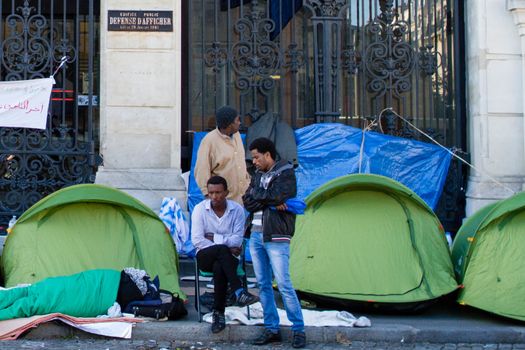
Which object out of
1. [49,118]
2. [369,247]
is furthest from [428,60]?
[49,118]

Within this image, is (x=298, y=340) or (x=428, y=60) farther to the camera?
(x=428, y=60)

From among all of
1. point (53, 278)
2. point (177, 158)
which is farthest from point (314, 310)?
point (177, 158)

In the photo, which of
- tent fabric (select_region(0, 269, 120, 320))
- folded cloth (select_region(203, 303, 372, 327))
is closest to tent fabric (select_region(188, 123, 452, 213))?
folded cloth (select_region(203, 303, 372, 327))

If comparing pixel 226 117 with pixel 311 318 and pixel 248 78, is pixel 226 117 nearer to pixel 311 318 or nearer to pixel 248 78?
pixel 311 318

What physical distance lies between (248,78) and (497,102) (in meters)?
3.38

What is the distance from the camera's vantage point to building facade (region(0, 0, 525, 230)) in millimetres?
10570

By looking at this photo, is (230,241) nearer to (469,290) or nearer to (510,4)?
(469,290)

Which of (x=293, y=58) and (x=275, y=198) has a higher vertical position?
(x=293, y=58)

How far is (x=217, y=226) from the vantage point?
7242 millimetres

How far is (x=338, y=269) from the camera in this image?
25.0 feet

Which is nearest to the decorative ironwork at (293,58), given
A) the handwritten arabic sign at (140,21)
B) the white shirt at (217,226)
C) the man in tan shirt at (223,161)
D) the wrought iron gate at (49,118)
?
the handwritten arabic sign at (140,21)

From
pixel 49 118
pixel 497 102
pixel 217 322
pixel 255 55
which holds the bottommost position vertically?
pixel 217 322

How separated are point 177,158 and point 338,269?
12.1 ft

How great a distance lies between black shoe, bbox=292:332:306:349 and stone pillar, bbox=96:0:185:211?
4.24 m
